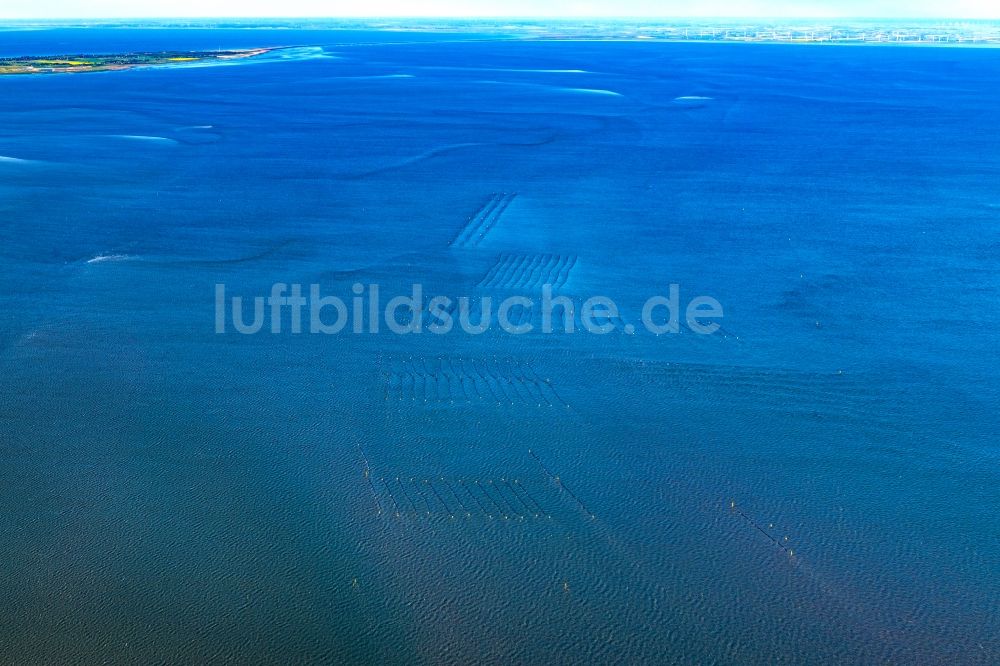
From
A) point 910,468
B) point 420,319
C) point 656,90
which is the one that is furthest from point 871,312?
point 656,90

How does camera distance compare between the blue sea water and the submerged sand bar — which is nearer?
the blue sea water

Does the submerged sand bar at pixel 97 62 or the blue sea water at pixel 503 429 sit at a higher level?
the blue sea water at pixel 503 429

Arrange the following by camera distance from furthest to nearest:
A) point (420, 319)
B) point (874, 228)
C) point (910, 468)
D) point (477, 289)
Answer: point (874, 228) → point (477, 289) → point (420, 319) → point (910, 468)

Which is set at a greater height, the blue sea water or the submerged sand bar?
the blue sea water

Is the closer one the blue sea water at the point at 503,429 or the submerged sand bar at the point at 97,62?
the blue sea water at the point at 503,429

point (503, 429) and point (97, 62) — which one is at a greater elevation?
point (503, 429)

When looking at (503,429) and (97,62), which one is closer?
(503,429)

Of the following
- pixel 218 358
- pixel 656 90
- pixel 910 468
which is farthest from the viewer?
pixel 656 90

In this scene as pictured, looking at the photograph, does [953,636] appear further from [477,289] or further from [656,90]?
[656,90]
